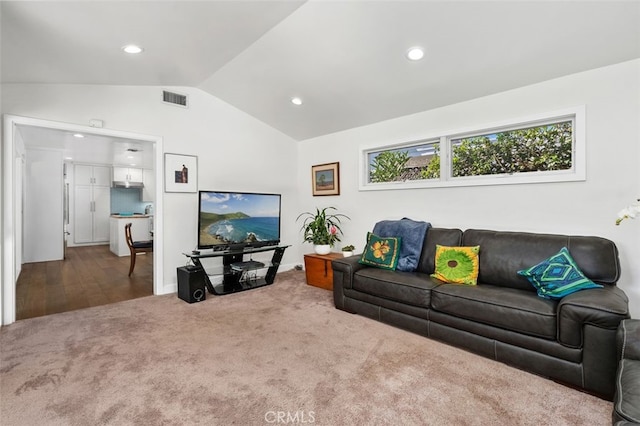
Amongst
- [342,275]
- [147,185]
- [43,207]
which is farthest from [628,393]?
[147,185]

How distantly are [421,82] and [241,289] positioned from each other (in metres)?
3.38

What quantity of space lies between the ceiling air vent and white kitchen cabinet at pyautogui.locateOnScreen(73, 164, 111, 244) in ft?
19.7

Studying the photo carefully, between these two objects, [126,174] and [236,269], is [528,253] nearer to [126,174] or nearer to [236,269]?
[236,269]

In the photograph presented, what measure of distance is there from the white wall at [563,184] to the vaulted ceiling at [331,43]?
0.50 ft

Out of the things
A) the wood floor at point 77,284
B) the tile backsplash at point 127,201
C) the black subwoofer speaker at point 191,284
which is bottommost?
the wood floor at point 77,284

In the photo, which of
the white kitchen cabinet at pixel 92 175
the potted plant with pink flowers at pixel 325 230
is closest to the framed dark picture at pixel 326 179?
the potted plant with pink flowers at pixel 325 230

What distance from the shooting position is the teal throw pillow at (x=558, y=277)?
6.98 ft

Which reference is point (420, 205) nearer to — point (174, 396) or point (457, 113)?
point (457, 113)

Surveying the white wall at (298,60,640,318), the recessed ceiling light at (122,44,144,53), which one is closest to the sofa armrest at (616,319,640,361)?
the white wall at (298,60,640,318)

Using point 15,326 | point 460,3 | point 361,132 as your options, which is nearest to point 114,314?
point 15,326

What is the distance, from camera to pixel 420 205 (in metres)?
3.75

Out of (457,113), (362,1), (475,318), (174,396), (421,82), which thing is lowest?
(174,396)

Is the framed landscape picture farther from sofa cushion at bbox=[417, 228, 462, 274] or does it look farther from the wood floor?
sofa cushion at bbox=[417, 228, 462, 274]

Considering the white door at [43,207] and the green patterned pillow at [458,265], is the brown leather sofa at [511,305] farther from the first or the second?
the white door at [43,207]
